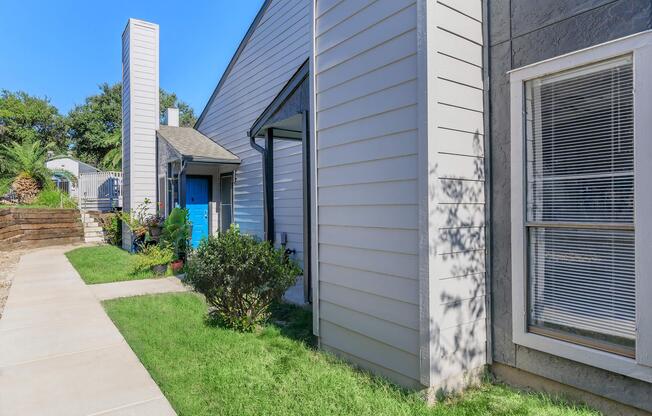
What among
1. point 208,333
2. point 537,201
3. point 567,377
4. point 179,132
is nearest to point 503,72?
point 537,201

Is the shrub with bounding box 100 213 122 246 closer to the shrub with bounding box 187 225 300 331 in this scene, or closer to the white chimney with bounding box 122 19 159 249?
the white chimney with bounding box 122 19 159 249

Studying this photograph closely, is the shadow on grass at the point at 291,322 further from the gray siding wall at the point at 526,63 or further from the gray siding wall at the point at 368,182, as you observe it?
the gray siding wall at the point at 526,63

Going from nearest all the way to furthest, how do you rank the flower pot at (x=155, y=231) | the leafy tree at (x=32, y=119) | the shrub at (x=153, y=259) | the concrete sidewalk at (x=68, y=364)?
the concrete sidewalk at (x=68, y=364), the shrub at (x=153, y=259), the flower pot at (x=155, y=231), the leafy tree at (x=32, y=119)

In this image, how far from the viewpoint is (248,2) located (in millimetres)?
10500

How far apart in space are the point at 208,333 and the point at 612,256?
366cm

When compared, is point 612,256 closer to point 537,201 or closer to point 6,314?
point 537,201

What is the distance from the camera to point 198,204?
1120 centimetres

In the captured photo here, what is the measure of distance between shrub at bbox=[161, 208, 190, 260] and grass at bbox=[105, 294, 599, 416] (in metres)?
3.82

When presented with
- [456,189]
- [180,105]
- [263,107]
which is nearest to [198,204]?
[263,107]

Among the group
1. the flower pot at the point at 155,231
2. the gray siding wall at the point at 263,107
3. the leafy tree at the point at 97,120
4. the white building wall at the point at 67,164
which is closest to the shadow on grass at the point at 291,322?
the gray siding wall at the point at 263,107

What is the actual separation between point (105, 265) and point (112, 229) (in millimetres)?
5290

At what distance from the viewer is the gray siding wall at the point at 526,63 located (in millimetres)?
2320

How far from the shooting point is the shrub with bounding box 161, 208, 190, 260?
330 inches

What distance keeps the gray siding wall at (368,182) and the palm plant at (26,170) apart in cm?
1677
